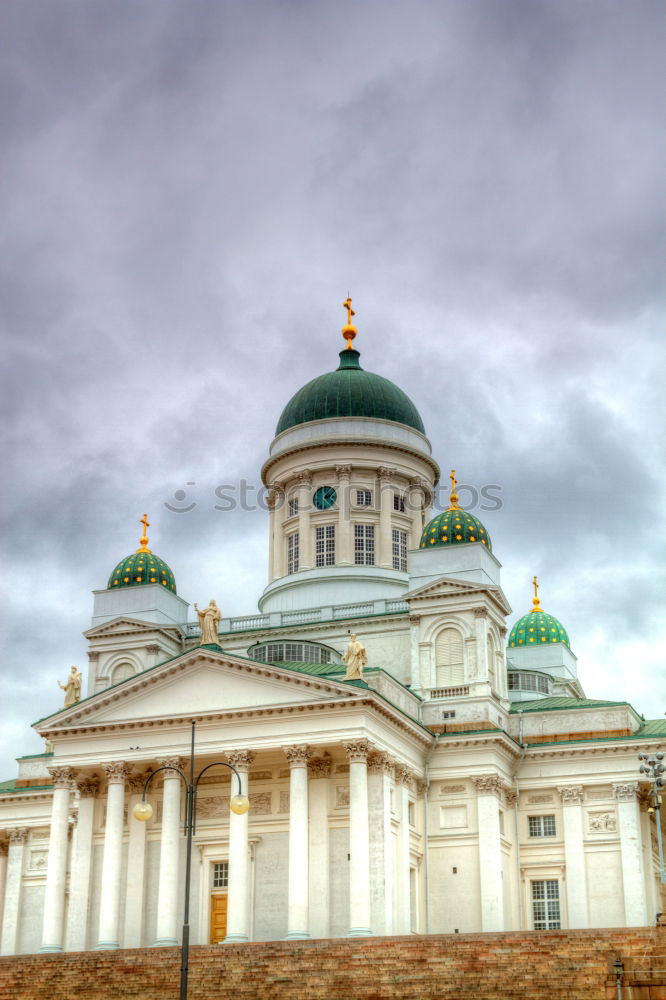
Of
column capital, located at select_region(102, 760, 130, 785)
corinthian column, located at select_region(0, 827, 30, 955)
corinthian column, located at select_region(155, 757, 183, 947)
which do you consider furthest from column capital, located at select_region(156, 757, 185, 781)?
corinthian column, located at select_region(0, 827, 30, 955)

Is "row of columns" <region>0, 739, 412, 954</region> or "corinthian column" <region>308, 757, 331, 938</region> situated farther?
"corinthian column" <region>308, 757, 331, 938</region>

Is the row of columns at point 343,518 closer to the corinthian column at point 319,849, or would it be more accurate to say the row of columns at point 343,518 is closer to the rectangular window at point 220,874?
the corinthian column at point 319,849

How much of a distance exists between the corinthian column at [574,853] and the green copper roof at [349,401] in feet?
72.8

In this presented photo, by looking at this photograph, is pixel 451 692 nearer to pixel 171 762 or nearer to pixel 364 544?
pixel 364 544

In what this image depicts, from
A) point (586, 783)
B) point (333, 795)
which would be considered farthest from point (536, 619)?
point (333, 795)

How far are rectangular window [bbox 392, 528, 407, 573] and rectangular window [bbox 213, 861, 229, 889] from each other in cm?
1934

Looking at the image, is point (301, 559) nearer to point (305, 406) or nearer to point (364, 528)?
point (364, 528)

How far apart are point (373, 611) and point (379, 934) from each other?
16883 millimetres

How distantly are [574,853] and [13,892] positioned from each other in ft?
84.4

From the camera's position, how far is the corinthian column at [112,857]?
1843 inches

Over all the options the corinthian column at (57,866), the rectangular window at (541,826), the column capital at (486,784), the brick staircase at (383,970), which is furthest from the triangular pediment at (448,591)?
the brick staircase at (383,970)

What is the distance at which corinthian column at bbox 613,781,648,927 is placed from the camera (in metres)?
50.5

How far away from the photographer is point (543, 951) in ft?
117

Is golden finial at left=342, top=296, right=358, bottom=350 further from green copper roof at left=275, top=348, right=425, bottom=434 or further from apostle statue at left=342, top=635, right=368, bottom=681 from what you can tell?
apostle statue at left=342, top=635, right=368, bottom=681
